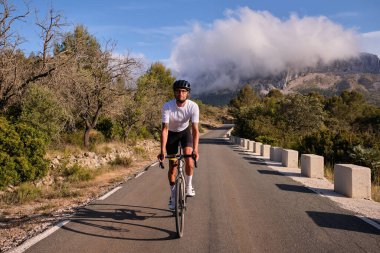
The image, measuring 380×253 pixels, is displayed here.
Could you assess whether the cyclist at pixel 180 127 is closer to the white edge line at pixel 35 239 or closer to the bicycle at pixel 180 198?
the bicycle at pixel 180 198

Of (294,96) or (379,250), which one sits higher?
(294,96)

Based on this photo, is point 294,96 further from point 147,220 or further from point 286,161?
point 147,220

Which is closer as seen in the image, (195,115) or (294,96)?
(195,115)

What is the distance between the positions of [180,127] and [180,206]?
55.0 inches

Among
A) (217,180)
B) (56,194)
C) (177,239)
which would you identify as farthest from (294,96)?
(177,239)

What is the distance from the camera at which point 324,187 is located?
416 inches

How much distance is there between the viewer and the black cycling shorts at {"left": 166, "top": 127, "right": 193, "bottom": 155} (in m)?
6.21

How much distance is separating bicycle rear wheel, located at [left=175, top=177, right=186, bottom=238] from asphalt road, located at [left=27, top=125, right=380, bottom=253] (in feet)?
0.62

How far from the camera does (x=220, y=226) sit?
19.8 feet

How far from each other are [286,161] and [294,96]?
27844 mm

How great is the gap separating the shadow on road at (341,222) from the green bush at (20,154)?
319 inches

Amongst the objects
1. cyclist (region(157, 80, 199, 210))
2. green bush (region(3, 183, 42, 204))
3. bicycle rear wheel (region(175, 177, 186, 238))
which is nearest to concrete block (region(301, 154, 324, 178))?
cyclist (region(157, 80, 199, 210))

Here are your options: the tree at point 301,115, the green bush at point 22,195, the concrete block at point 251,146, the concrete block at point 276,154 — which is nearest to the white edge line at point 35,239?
the green bush at point 22,195

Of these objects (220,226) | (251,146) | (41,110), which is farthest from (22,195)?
(251,146)
